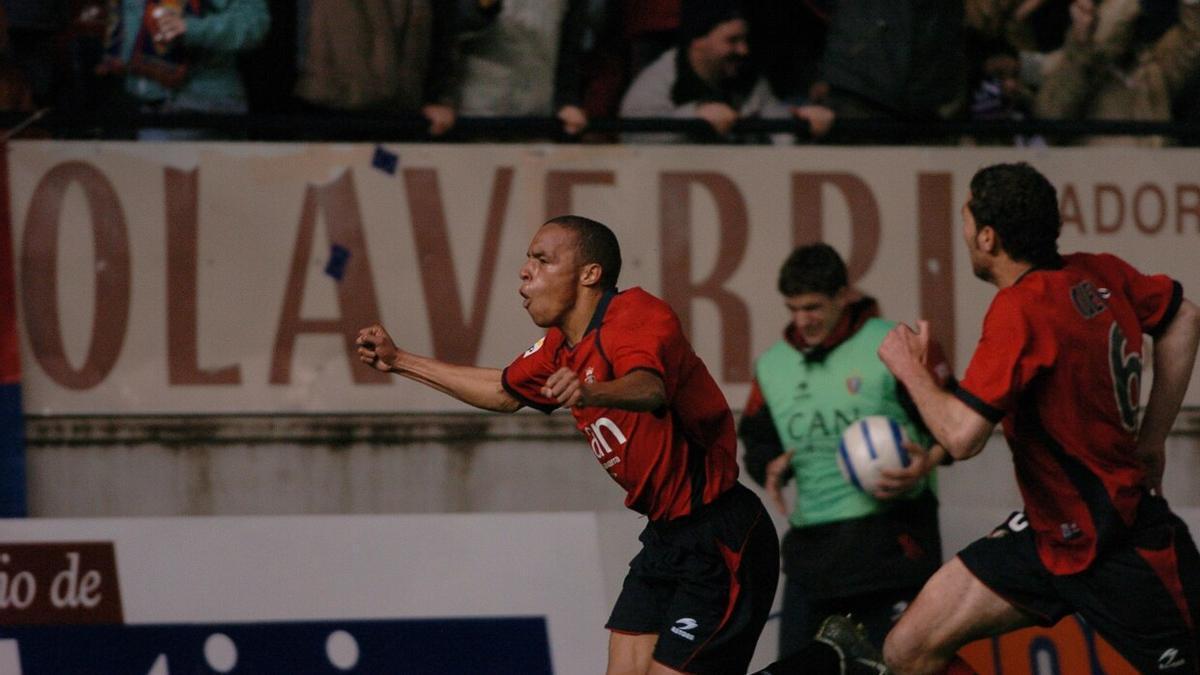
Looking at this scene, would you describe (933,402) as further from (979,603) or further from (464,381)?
(464,381)

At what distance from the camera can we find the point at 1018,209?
5367mm

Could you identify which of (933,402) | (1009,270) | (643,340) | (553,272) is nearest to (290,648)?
(553,272)

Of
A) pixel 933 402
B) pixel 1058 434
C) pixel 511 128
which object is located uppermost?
pixel 511 128

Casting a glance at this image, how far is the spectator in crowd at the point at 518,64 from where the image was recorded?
26.1 ft

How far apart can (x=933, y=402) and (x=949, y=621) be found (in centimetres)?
82

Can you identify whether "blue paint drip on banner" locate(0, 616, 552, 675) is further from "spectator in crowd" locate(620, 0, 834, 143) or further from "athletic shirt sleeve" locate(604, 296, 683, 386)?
"spectator in crowd" locate(620, 0, 834, 143)

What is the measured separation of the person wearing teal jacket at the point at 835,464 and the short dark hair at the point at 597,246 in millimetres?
1299

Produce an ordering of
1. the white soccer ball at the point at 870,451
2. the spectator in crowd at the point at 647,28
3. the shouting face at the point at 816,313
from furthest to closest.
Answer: the spectator in crowd at the point at 647,28
the shouting face at the point at 816,313
the white soccer ball at the point at 870,451

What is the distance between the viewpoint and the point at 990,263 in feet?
18.0

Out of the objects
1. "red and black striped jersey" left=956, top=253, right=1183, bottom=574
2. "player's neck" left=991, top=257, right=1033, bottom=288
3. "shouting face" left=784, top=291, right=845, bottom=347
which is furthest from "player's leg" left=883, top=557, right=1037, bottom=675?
"shouting face" left=784, top=291, right=845, bottom=347

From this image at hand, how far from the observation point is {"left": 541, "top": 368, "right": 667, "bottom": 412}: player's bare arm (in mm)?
4723

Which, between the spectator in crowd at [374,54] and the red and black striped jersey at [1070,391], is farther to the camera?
the spectator in crowd at [374,54]

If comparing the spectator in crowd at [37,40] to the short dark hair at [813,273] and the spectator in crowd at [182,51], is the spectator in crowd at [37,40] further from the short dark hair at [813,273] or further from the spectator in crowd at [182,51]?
the short dark hair at [813,273]

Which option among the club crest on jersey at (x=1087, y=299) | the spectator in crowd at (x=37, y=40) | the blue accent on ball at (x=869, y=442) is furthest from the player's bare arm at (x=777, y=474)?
the spectator in crowd at (x=37, y=40)
